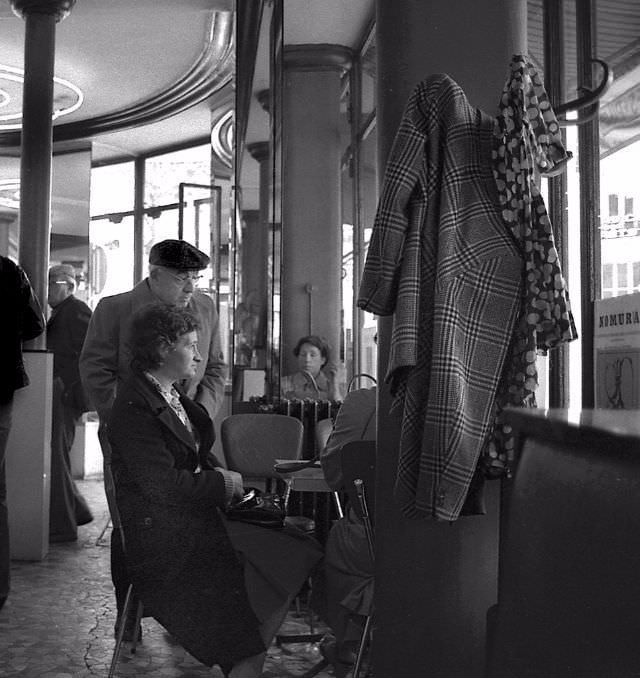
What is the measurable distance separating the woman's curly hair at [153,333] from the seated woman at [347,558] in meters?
0.59

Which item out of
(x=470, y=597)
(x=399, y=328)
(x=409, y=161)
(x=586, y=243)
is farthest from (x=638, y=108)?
(x=470, y=597)

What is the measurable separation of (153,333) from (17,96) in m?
7.16

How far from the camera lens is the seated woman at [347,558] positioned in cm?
289

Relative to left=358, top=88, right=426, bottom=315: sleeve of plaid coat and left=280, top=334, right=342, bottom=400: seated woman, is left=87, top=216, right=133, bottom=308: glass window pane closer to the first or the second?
left=280, top=334, right=342, bottom=400: seated woman

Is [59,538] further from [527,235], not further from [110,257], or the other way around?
[110,257]

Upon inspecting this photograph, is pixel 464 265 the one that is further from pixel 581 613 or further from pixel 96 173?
pixel 96 173

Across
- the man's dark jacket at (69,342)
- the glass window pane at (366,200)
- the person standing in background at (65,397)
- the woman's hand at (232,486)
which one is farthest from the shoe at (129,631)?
the glass window pane at (366,200)

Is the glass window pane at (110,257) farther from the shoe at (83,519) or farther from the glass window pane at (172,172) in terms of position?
the shoe at (83,519)

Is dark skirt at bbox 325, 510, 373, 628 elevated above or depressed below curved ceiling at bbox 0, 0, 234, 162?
below

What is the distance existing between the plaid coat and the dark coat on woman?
660mm

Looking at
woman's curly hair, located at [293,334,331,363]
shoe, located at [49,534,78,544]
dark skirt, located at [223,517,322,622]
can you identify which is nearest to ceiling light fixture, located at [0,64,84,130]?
woman's curly hair, located at [293,334,331,363]

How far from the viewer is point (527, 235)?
224 cm

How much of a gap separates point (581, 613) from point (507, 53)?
2258 millimetres

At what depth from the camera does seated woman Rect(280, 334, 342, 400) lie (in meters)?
6.12
